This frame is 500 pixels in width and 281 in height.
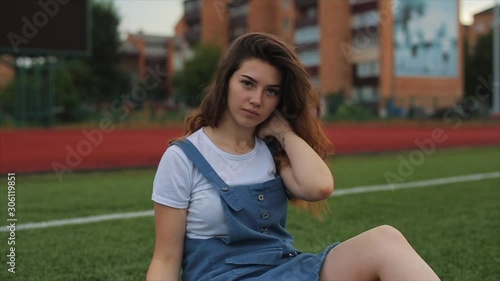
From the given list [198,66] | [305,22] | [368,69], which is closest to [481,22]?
[305,22]

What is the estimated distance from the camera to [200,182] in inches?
72.0

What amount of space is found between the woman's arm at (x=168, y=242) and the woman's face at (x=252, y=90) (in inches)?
13.1

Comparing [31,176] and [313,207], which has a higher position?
[313,207]

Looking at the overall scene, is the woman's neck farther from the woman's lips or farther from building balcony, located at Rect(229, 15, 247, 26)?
building balcony, located at Rect(229, 15, 247, 26)

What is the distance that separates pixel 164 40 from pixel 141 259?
68918 millimetres

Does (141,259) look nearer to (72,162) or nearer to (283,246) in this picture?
(283,246)

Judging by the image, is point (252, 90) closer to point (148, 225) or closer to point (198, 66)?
point (148, 225)

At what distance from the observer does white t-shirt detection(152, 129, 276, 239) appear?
1.79 metres

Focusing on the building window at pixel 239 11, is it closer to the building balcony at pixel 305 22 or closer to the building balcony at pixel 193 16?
the building balcony at pixel 193 16

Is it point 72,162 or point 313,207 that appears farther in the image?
point 72,162

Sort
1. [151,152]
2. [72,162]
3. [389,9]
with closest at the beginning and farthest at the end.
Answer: [72,162] < [151,152] < [389,9]

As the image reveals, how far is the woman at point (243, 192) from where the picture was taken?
1.80 metres

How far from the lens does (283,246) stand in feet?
6.31

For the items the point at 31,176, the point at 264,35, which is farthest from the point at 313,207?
the point at 31,176
